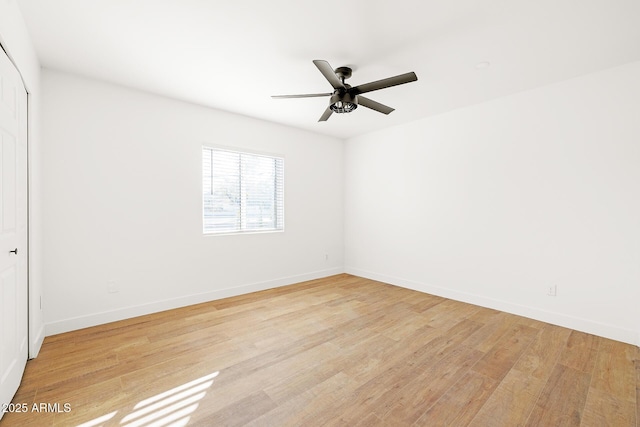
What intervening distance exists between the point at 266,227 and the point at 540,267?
11.8 feet

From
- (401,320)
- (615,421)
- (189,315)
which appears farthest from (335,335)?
(615,421)

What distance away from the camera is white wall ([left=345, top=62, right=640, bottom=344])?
2703 mm

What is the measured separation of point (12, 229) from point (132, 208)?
1.36m

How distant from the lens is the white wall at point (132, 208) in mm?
2795

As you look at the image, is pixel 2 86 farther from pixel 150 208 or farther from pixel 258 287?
pixel 258 287

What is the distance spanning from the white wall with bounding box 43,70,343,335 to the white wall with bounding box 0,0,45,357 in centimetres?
18

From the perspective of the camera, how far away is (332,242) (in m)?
5.30

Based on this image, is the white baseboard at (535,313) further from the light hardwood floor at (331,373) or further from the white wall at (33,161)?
the white wall at (33,161)

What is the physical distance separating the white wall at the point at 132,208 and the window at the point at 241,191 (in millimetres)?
156

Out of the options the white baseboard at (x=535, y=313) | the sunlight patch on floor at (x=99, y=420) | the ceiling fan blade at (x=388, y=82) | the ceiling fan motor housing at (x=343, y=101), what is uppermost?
the ceiling fan blade at (x=388, y=82)

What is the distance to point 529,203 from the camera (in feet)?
10.6

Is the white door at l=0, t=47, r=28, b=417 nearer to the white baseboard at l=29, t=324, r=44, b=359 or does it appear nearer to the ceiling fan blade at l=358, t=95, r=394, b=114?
the white baseboard at l=29, t=324, r=44, b=359

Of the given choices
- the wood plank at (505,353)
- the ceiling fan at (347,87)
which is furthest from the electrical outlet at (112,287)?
the wood plank at (505,353)

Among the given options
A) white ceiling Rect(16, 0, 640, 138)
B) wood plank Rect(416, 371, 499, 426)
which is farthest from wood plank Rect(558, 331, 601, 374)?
white ceiling Rect(16, 0, 640, 138)
